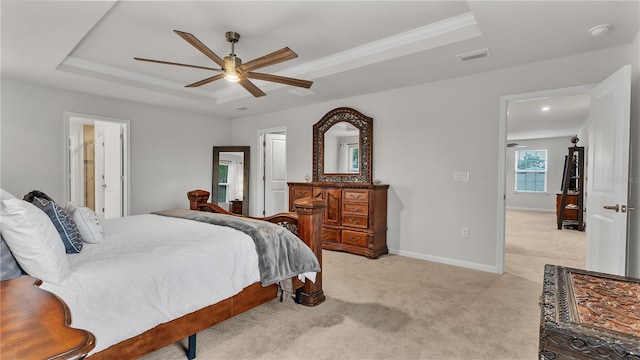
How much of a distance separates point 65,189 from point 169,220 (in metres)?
2.75

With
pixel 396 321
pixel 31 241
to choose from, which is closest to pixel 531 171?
pixel 396 321

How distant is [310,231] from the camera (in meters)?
2.58

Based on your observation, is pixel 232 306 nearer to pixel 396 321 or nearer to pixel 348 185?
pixel 396 321

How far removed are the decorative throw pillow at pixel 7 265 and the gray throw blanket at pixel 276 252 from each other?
1169 mm

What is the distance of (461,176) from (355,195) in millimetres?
1348

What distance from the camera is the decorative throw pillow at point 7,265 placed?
1265 millimetres

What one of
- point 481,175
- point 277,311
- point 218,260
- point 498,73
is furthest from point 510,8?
point 277,311

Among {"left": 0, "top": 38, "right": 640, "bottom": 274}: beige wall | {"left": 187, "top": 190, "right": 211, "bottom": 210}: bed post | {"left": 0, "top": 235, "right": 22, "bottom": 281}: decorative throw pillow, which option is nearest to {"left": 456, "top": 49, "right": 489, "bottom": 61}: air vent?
{"left": 0, "top": 38, "right": 640, "bottom": 274}: beige wall

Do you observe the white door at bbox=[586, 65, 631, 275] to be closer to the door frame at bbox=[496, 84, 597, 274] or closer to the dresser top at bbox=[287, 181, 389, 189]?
the door frame at bbox=[496, 84, 597, 274]

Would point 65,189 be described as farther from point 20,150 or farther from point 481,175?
point 481,175

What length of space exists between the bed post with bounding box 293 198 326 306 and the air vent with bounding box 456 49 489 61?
6.67ft

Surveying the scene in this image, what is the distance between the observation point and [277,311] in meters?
2.48

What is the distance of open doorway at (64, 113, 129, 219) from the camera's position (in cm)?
455

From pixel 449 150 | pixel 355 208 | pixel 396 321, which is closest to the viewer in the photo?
pixel 396 321
